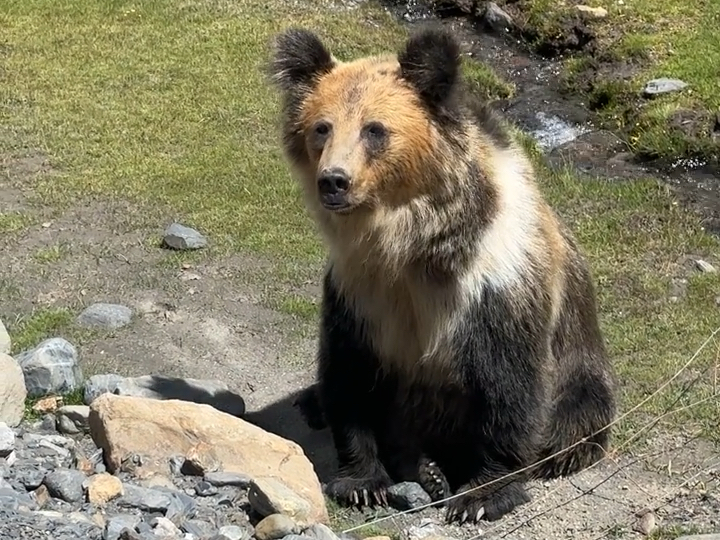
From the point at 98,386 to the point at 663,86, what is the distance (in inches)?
298

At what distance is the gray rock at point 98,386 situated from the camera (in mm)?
6652

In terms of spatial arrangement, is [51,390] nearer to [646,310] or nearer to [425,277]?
[425,277]

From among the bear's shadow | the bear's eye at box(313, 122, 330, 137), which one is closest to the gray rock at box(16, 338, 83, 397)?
the bear's shadow

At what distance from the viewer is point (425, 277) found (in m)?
5.63

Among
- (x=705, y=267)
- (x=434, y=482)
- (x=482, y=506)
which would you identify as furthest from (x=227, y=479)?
(x=705, y=267)

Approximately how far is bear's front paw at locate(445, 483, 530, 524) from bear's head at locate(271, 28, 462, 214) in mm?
1519

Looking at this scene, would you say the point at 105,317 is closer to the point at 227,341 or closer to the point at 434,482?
the point at 227,341

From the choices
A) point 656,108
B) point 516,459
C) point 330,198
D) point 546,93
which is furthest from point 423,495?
point 546,93

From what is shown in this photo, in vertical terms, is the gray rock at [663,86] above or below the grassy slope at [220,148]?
above

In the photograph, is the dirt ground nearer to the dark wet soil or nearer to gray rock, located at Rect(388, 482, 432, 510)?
gray rock, located at Rect(388, 482, 432, 510)

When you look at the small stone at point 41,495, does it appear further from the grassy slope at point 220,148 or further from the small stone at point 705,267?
the small stone at point 705,267

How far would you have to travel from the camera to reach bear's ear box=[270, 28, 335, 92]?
5.66 m

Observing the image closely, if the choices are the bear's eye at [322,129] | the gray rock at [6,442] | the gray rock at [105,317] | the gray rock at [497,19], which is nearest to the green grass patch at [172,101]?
the gray rock at [497,19]

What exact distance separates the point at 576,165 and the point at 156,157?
3.92 meters
